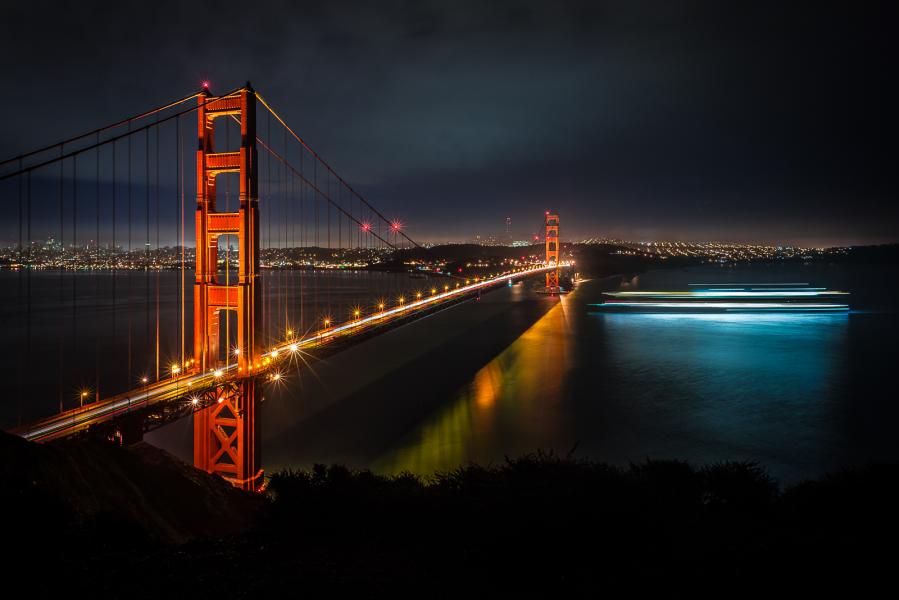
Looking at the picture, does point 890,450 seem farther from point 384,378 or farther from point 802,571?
point 384,378

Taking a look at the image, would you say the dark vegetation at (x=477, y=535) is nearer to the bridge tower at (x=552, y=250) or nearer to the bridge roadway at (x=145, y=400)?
the bridge roadway at (x=145, y=400)

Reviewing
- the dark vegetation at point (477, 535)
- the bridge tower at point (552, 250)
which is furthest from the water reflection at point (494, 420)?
the bridge tower at point (552, 250)

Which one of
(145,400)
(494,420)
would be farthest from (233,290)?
(494,420)

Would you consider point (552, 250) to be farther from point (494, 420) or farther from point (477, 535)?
point (477, 535)

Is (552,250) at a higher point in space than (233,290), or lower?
higher

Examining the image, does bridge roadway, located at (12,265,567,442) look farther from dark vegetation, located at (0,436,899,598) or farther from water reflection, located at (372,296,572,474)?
water reflection, located at (372,296,572,474)

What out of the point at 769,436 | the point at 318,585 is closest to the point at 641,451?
the point at 769,436
